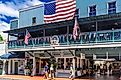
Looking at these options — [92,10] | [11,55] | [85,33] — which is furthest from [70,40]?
[11,55]

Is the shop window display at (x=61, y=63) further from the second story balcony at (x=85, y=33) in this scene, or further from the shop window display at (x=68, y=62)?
the second story balcony at (x=85, y=33)

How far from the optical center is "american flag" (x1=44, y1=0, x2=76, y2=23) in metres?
33.1

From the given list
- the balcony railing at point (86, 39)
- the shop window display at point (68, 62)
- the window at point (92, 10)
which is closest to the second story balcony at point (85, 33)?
the balcony railing at point (86, 39)

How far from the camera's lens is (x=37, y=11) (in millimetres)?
40688

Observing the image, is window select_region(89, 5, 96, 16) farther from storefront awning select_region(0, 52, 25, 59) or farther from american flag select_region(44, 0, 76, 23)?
storefront awning select_region(0, 52, 25, 59)

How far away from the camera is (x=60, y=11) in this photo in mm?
34219

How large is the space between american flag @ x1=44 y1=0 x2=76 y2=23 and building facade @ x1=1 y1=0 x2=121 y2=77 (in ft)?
3.93

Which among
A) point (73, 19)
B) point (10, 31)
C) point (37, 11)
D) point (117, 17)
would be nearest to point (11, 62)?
point (10, 31)

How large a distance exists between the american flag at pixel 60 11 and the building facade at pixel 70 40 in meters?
1.20

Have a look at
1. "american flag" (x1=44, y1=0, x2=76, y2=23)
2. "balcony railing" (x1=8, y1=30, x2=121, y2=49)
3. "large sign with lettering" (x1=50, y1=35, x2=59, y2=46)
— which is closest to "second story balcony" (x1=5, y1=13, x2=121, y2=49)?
"balcony railing" (x1=8, y1=30, x2=121, y2=49)

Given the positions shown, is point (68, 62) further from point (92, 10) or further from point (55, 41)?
point (92, 10)

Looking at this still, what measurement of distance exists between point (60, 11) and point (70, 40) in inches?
183

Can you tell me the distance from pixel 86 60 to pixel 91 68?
2.36 m

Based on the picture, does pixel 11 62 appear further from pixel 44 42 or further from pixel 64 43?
pixel 64 43
